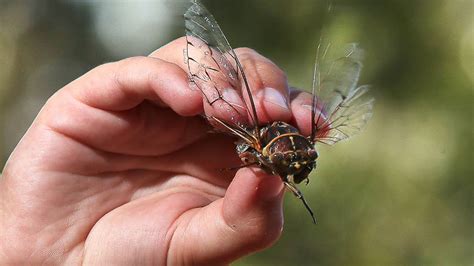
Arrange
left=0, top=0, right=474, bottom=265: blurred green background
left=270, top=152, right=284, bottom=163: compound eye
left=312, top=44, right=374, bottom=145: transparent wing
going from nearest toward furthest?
1. left=270, top=152, right=284, bottom=163: compound eye
2. left=312, top=44, right=374, bottom=145: transparent wing
3. left=0, top=0, right=474, bottom=265: blurred green background

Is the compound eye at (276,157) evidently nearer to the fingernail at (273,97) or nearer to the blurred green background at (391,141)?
the fingernail at (273,97)

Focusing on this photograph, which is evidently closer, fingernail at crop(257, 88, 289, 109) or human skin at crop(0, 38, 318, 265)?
fingernail at crop(257, 88, 289, 109)

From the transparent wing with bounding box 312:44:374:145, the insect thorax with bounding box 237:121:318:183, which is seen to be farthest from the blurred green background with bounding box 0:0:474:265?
the insect thorax with bounding box 237:121:318:183

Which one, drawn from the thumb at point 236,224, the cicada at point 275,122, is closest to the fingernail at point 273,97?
the cicada at point 275,122

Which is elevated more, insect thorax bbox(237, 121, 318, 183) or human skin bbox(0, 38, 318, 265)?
insect thorax bbox(237, 121, 318, 183)

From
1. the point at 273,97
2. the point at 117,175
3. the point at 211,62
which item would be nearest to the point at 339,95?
the point at 273,97

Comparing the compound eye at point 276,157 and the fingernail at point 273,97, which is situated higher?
the fingernail at point 273,97

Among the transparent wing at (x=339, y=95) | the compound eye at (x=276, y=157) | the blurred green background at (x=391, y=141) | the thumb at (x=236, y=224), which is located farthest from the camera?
the blurred green background at (x=391, y=141)

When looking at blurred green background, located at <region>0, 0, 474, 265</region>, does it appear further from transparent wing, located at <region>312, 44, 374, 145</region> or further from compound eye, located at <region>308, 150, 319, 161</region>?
compound eye, located at <region>308, 150, 319, 161</region>
